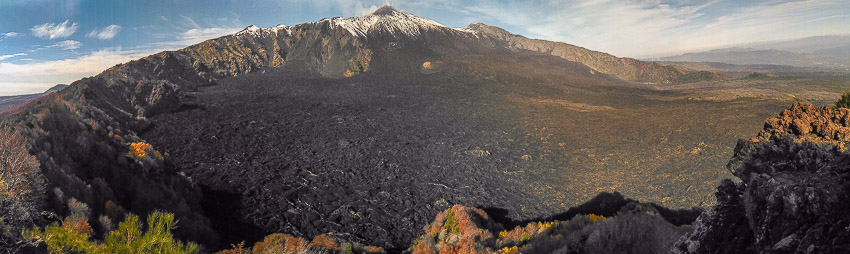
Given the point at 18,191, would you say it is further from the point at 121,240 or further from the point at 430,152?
the point at 430,152

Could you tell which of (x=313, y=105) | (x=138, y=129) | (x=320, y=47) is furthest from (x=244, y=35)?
(x=138, y=129)

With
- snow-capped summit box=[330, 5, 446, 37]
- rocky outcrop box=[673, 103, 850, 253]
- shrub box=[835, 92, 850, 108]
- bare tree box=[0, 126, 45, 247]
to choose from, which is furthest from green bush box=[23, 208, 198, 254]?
snow-capped summit box=[330, 5, 446, 37]

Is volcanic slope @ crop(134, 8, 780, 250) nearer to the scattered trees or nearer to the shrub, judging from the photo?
the shrub

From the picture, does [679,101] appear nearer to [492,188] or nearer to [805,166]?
[492,188]

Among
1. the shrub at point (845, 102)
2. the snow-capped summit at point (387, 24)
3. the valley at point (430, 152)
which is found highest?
the snow-capped summit at point (387, 24)

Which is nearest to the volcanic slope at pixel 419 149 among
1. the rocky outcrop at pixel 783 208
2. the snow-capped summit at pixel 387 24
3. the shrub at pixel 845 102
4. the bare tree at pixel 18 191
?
the shrub at pixel 845 102

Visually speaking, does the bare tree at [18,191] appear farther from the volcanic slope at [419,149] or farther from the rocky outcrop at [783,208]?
the rocky outcrop at [783,208]

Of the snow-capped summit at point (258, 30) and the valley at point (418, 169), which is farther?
the snow-capped summit at point (258, 30)
